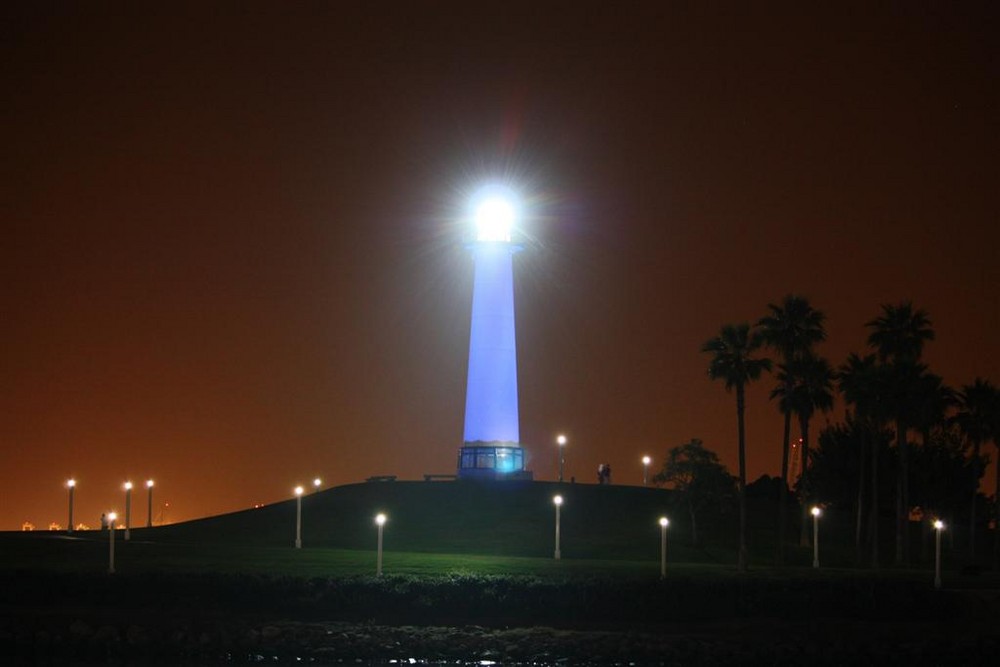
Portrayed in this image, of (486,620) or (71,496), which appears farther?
(71,496)

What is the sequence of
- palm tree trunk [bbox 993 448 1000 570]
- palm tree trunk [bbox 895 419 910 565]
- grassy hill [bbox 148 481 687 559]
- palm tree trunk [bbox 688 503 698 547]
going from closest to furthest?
grassy hill [bbox 148 481 687 559] → palm tree trunk [bbox 688 503 698 547] → palm tree trunk [bbox 895 419 910 565] → palm tree trunk [bbox 993 448 1000 570]

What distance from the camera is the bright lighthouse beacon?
10112cm

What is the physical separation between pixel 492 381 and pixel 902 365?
25.3 metres

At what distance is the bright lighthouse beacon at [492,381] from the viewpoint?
332 feet

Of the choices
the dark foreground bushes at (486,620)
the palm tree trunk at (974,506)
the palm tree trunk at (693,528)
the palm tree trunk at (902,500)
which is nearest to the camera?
the dark foreground bushes at (486,620)

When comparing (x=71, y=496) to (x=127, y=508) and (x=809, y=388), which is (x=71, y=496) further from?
(x=809, y=388)

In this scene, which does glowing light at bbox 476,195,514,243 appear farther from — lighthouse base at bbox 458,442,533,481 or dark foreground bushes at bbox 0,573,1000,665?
dark foreground bushes at bbox 0,573,1000,665

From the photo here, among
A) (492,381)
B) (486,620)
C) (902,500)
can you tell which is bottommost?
(486,620)

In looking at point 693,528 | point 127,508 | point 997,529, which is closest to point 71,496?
point 127,508

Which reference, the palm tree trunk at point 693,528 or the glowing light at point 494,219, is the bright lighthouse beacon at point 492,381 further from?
the palm tree trunk at point 693,528

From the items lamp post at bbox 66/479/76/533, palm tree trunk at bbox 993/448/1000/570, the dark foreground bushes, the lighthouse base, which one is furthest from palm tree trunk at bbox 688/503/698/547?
lamp post at bbox 66/479/76/533

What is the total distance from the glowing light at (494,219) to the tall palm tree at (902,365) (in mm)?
24722

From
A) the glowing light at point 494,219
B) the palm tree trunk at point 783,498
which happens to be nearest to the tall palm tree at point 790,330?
the palm tree trunk at point 783,498

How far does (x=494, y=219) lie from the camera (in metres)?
106
